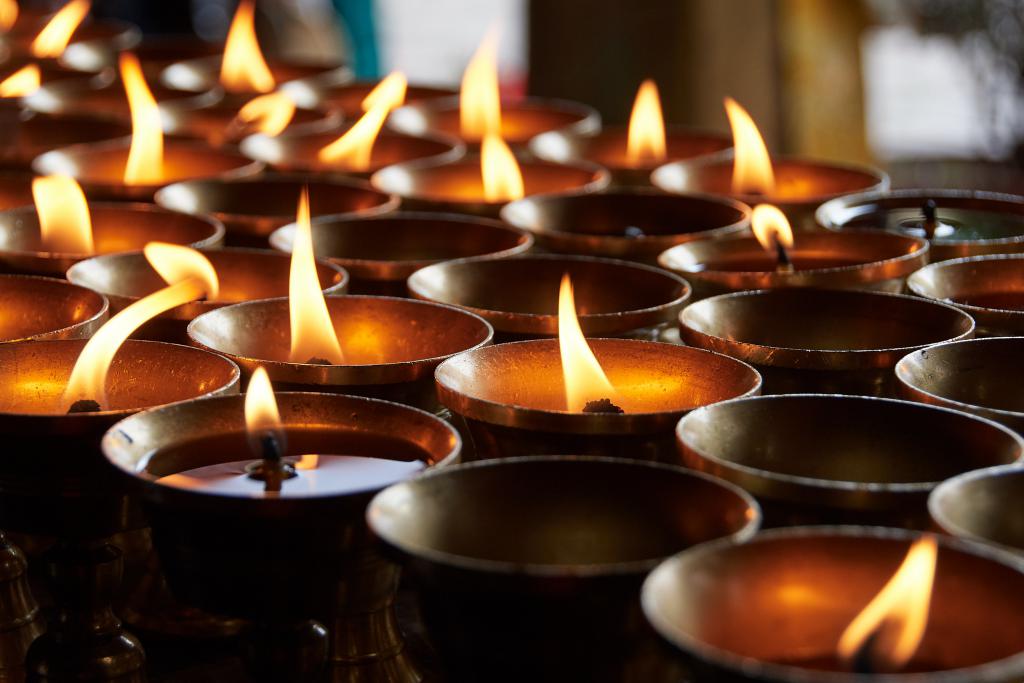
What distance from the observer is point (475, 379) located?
1.33 meters

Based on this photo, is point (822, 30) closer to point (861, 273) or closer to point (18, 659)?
point (861, 273)

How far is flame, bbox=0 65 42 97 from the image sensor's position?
8.69 ft

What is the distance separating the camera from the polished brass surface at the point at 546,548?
2.95 ft

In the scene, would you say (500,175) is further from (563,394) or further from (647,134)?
(563,394)

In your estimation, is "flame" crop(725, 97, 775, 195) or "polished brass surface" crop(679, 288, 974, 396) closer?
"polished brass surface" crop(679, 288, 974, 396)

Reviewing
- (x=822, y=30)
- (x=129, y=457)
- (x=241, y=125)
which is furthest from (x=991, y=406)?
(x=822, y=30)

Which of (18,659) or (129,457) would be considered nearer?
(129,457)

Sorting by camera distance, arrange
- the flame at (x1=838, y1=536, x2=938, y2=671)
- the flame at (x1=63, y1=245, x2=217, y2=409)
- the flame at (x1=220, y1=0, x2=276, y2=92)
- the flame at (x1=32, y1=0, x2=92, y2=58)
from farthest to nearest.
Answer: the flame at (x1=32, y1=0, x2=92, y2=58) < the flame at (x1=220, y1=0, x2=276, y2=92) < the flame at (x1=63, y1=245, x2=217, y2=409) < the flame at (x1=838, y1=536, x2=938, y2=671)

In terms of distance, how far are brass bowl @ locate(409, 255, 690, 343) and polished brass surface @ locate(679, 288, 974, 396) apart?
0.07 meters

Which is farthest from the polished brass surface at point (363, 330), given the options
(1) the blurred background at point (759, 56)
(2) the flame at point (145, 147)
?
(1) the blurred background at point (759, 56)

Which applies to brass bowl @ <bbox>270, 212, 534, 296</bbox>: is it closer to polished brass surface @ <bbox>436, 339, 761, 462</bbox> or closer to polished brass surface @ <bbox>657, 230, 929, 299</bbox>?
polished brass surface @ <bbox>657, 230, 929, 299</bbox>

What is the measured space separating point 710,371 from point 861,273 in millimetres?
362

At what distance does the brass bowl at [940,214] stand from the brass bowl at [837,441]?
0.64m

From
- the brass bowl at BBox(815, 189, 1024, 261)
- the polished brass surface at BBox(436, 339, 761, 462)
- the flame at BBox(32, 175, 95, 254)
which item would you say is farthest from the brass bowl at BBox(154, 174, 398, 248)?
the polished brass surface at BBox(436, 339, 761, 462)
